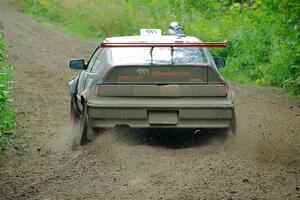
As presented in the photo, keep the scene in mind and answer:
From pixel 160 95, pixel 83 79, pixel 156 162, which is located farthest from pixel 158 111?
pixel 83 79

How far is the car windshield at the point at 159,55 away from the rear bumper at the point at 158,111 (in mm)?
497

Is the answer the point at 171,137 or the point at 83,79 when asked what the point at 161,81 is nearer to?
the point at 171,137

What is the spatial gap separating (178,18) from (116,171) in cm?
1542

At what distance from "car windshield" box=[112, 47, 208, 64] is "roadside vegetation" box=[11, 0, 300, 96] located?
5.08m

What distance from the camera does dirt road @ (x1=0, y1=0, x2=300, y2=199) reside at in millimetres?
6809

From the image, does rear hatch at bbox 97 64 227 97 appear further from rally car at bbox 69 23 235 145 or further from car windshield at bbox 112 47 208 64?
car windshield at bbox 112 47 208 64

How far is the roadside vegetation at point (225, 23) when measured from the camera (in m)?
14.5

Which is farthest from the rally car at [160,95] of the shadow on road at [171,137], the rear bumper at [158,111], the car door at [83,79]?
the car door at [83,79]

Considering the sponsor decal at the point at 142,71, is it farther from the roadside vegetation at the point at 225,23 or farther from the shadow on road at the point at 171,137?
the roadside vegetation at the point at 225,23

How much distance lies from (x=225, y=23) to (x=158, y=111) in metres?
12.9

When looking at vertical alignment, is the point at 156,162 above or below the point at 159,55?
below

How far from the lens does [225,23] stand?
20.9m

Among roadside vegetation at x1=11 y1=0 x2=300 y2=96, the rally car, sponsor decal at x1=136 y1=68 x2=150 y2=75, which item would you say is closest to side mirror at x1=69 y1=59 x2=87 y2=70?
the rally car

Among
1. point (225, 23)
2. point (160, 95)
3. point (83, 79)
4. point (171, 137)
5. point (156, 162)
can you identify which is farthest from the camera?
point (225, 23)
